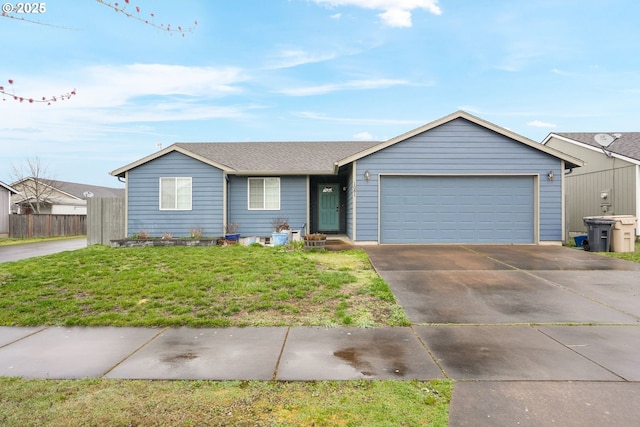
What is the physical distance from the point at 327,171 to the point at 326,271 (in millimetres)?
7312

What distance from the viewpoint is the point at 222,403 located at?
2.83 metres

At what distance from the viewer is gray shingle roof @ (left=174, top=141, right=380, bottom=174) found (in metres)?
15.0

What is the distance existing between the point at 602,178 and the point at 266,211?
48.6 feet

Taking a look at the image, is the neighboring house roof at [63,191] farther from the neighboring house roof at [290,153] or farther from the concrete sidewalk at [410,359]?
the concrete sidewalk at [410,359]

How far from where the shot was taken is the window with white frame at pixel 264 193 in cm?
1477

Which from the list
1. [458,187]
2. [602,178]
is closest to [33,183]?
[458,187]

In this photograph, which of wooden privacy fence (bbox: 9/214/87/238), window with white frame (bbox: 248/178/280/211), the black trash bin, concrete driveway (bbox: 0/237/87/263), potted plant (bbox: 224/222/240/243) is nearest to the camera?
the black trash bin

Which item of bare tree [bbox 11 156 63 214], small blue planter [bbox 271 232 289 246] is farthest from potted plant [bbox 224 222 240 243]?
bare tree [bbox 11 156 63 214]

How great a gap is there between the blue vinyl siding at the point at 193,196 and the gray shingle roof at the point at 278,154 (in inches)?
46.8

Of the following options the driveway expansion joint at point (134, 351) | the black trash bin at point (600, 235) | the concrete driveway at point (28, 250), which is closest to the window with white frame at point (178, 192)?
the concrete driveway at point (28, 250)

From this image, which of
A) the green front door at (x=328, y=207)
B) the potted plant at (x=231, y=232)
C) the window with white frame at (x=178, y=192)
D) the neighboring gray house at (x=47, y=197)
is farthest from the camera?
the neighboring gray house at (x=47, y=197)

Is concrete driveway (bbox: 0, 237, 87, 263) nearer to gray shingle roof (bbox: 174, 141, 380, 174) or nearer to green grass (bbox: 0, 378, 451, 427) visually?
gray shingle roof (bbox: 174, 141, 380, 174)

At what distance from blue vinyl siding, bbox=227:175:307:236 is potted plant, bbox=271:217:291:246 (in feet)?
0.51

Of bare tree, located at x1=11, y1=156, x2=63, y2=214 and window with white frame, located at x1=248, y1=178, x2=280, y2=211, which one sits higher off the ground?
bare tree, located at x1=11, y1=156, x2=63, y2=214
